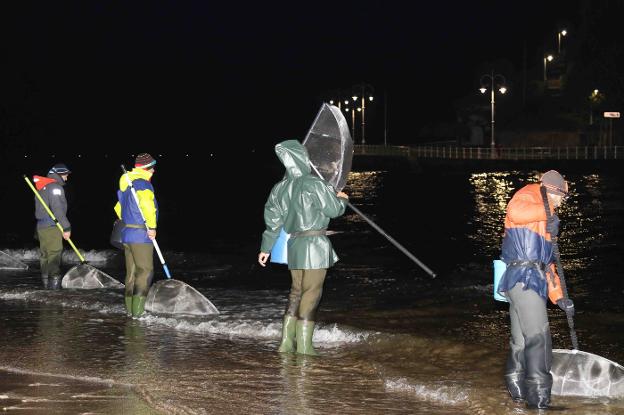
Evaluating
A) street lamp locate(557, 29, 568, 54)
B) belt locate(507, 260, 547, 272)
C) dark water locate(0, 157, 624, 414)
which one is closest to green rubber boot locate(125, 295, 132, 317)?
dark water locate(0, 157, 624, 414)

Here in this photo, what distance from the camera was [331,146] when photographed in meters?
9.25

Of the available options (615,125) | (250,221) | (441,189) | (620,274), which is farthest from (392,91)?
(620,274)

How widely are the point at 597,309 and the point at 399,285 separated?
3.28 metres

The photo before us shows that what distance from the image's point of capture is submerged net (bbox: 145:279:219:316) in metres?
11.1

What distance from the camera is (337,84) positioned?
602 feet

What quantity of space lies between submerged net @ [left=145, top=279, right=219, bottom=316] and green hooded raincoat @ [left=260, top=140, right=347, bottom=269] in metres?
2.80

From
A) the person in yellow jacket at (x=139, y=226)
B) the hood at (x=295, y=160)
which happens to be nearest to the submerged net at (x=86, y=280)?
the person in yellow jacket at (x=139, y=226)

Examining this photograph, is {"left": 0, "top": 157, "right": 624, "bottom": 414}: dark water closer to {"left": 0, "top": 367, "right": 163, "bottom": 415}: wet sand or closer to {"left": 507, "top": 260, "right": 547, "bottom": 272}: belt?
{"left": 0, "top": 367, "right": 163, "bottom": 415}: wet sand

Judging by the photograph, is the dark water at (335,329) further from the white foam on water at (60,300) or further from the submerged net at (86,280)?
the submerged net at (86,280)

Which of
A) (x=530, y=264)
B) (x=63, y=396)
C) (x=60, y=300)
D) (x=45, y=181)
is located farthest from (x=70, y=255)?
(x=530, y=264)

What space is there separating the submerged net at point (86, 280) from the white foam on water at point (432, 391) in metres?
6.62

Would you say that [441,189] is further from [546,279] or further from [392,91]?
[392,91]

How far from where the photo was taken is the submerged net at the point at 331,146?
9.14 m

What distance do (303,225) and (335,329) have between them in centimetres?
209
